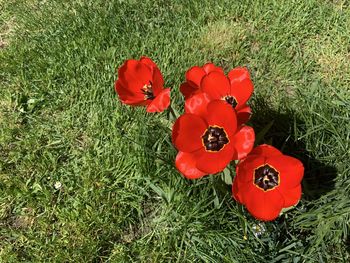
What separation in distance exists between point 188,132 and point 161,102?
0.71 ft

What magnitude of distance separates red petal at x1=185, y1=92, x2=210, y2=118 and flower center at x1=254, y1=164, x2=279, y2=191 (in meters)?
0.30

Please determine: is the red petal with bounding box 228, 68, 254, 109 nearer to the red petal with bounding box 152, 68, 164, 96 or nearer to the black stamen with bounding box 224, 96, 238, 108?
the black stamen with bounding box 224, 96, 238, 108

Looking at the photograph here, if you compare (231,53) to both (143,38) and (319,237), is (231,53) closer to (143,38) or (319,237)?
(143,38)

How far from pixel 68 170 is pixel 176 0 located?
1448 mm

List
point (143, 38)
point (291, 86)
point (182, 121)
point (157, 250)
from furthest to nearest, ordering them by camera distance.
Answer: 1. point (143, 38)
2. point (291, 86)
3. point (157, 250)
4. point (182, 121)

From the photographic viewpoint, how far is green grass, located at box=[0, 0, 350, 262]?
2385 mm

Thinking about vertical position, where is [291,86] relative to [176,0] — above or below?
below

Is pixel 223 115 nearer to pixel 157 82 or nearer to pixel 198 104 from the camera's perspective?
pixel 198 104

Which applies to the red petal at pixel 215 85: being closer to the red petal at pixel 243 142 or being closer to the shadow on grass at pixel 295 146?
the red petal at pixel 243 142

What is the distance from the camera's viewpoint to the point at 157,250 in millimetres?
2510

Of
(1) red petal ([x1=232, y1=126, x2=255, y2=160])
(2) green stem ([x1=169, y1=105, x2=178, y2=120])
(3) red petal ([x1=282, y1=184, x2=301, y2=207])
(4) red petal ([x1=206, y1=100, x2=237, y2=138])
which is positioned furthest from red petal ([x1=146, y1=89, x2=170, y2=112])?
(3) red petal ([x1=282, y1=184, x2=301, y2=207])

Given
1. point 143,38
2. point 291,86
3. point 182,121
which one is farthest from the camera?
point 143,38

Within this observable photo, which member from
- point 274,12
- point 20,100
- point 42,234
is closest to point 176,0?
point 274,12

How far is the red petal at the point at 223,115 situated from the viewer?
5.66ft
